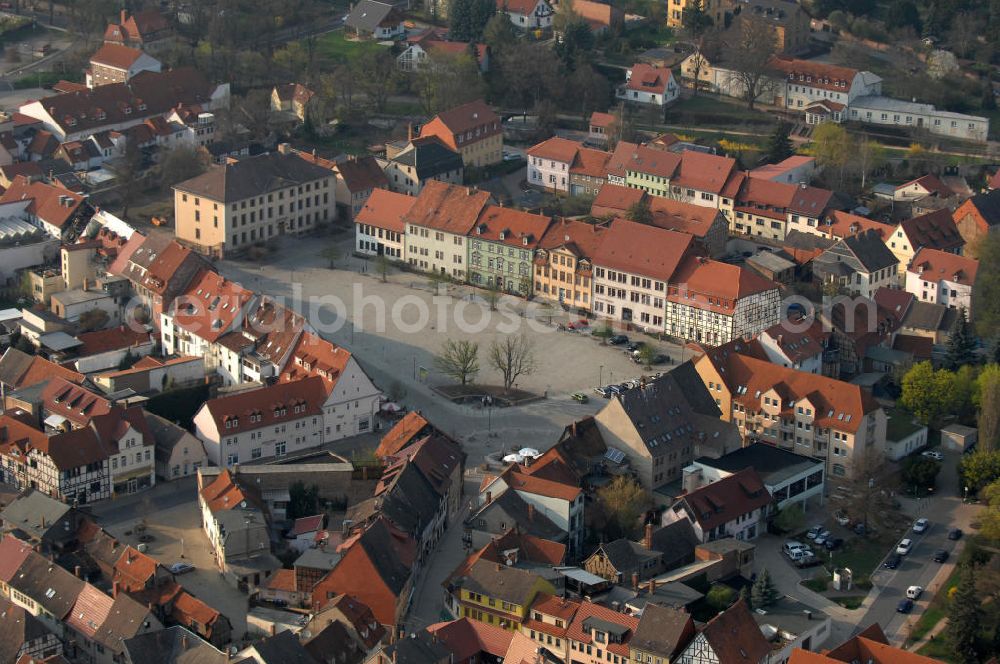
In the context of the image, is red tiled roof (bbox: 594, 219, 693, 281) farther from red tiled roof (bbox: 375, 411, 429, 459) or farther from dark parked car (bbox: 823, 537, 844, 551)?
dark parked car (bbox: 823, 537, 844, 551)

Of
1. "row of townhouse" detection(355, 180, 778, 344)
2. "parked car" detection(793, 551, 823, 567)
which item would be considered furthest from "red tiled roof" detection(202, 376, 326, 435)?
"parked car" detection(793, 551, 823, 567)

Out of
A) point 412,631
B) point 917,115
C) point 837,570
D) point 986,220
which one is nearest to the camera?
point 412,631

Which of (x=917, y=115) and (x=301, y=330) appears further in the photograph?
(x=917, y=115)

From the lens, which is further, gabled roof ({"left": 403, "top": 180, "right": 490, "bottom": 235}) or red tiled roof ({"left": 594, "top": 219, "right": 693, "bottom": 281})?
gabled roof ({"left": 403, "top": 180, "right": 490, "bottom": 235})

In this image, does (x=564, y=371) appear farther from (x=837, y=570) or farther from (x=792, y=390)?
(x=837, y=570)

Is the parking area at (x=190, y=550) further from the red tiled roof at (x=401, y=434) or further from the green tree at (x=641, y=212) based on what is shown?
the green tree at (x=641, y=212)

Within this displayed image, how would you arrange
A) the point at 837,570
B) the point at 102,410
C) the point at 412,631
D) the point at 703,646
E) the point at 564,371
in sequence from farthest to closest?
the point at 564,371
the point at 102,410
the point at 837,570
the point at 412,631
the point at 703,646

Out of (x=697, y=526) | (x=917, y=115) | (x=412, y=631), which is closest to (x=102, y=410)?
(x=412, y=631)

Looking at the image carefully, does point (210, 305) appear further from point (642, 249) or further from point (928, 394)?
point (928, 394)
